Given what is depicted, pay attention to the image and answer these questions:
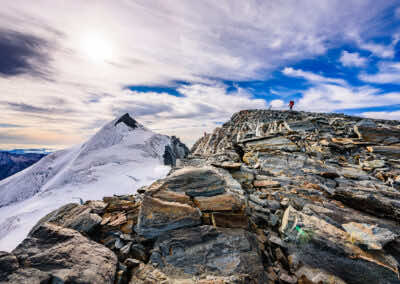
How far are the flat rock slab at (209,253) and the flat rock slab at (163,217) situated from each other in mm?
239

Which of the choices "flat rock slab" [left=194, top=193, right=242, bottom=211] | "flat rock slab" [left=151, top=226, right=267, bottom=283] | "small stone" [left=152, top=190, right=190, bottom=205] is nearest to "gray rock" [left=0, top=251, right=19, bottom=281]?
"flat rock slab" [left=151, top=226, right=267, bottom=283]

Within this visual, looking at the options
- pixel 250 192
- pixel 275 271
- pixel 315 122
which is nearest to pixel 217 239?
pixel 275 271

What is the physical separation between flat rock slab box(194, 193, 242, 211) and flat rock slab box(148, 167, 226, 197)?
1.04 feet

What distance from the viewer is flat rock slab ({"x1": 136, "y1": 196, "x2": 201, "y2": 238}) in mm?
5426

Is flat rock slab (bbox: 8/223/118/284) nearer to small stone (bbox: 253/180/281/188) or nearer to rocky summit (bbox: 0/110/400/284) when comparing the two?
rocky summit (bbox: 0/110/400/284)

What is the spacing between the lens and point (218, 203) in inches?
255

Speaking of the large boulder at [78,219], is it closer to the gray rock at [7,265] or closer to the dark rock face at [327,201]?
the gray rock at [7,265]

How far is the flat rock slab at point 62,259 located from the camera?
360 centimetres

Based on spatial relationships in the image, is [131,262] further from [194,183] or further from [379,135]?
[379,135]

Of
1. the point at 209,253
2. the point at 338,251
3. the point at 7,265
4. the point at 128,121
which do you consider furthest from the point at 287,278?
Result: the point at 128,121

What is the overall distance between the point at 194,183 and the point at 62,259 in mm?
4860

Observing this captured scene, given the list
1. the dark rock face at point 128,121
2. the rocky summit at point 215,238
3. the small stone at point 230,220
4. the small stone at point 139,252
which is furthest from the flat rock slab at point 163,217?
the dark rock face at point 128,121

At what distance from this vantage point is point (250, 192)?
9.03 metres

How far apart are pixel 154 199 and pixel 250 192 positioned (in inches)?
228
